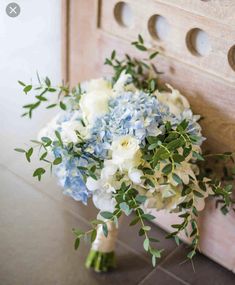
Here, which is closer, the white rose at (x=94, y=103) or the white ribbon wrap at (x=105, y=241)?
the white rose at (x=94, y=103)

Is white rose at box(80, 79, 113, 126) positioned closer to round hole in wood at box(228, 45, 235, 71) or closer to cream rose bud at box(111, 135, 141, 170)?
cream rose bud at box(111, 135, 141, 170)

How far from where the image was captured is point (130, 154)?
903 mm

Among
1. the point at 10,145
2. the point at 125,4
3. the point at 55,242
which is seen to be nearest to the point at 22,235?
the point at 55,242

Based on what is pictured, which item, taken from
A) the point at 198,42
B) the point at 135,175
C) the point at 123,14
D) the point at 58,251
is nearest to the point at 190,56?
the point at 198,42

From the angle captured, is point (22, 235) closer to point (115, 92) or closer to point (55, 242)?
point (55, 242)

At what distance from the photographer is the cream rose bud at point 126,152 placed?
0.90 meters

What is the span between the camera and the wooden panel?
0.98 meters

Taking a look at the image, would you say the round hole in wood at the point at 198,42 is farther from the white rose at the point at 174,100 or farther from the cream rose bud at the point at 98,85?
the cream rose bud at the point at 98,85

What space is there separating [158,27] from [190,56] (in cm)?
11

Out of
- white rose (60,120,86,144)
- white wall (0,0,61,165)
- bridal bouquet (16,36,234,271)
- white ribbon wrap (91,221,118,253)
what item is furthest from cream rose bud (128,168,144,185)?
white wall (0,0,61,165)

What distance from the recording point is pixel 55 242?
1.27 m

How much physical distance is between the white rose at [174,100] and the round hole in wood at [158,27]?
0.11m

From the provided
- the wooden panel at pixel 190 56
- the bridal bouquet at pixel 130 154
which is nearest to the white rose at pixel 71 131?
the bridal bouquet at pixel 130 154

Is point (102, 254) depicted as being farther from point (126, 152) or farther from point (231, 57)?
point (231, 57)
